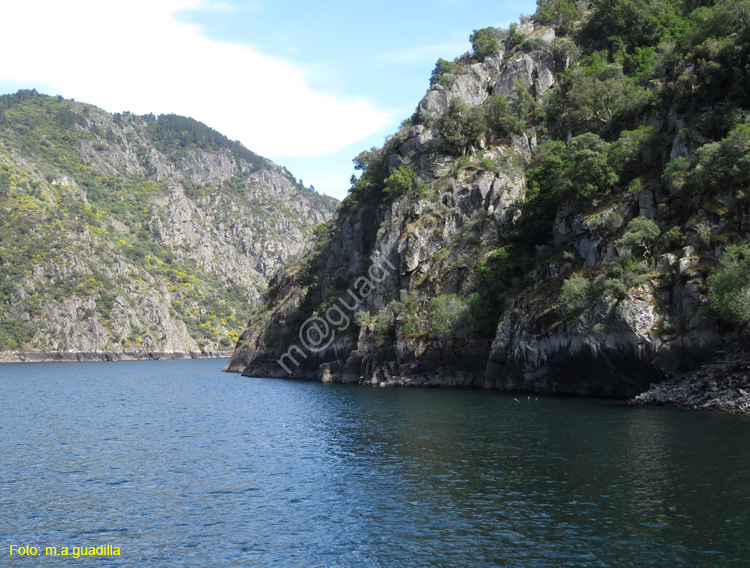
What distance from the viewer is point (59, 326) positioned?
196 meters

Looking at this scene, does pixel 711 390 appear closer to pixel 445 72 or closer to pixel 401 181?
pixel 401 181

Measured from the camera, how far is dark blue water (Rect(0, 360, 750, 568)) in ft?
66.4

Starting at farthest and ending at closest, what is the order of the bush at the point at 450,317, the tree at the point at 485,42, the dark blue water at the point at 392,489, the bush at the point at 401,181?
the tree at the point at 485,42
the bush at the point at 401,181
the bush at the point at 450,317
the dark blue water at the point at 392,489

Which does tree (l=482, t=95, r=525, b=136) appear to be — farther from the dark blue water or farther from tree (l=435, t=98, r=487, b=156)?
the dark blue water

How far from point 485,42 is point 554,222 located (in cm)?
6455

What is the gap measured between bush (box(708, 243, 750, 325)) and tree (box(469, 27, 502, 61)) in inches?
3279

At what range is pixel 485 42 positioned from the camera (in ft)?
391

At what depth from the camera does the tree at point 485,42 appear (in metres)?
118

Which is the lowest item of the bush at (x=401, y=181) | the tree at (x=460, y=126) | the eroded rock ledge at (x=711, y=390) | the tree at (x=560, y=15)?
the eroded rock ledge at (x=711, y=390)

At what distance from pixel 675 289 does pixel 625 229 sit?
9.72 metres

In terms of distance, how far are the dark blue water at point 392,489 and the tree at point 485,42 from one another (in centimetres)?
8943

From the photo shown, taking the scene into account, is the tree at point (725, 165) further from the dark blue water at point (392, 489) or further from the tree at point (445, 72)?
the tree at point (445, 72)

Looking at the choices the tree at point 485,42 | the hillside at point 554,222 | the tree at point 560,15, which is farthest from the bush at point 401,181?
the tree at point 560,15

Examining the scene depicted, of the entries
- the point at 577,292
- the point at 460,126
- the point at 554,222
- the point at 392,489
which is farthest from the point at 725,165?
the point at 460,126
